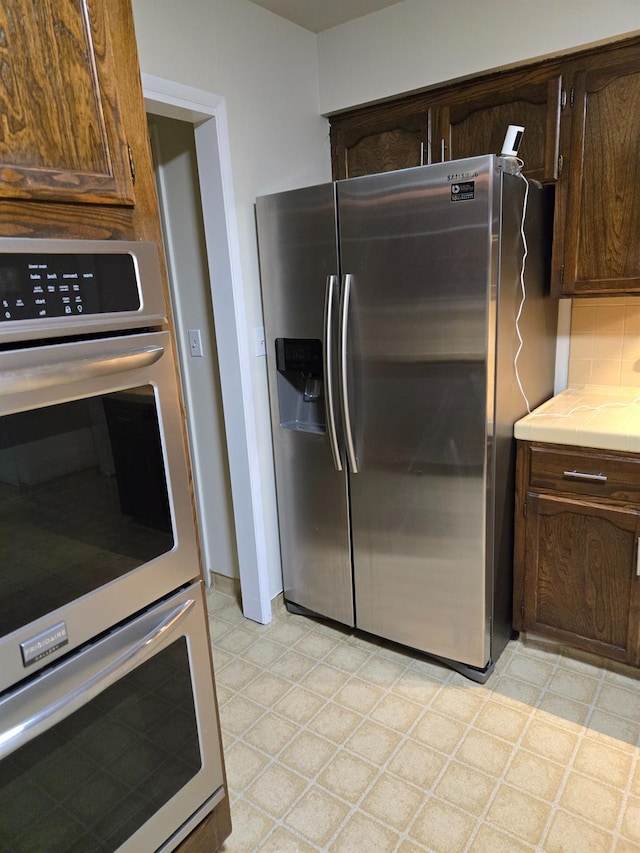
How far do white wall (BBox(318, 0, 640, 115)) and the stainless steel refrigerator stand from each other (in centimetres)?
49

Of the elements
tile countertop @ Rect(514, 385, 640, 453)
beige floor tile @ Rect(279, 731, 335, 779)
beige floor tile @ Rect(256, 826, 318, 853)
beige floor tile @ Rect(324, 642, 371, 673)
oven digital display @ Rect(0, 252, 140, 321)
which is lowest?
beige floor tile @ Rect(256, 826, 318, 853)

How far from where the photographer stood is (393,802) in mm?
1642

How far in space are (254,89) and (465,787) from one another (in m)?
2.49

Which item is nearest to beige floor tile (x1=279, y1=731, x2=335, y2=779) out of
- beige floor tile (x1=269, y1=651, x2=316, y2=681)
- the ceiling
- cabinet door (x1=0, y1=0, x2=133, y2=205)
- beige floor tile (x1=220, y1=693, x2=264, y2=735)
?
beige floor tile (x1=220, y1=693, x2=264, y2=735)

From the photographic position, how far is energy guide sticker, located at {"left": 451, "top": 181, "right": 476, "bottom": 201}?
1682mm

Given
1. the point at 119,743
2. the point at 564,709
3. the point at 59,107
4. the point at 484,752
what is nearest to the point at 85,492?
the point at 119,743

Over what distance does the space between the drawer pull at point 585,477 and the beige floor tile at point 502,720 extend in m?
0.81

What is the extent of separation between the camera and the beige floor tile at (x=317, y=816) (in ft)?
5.12

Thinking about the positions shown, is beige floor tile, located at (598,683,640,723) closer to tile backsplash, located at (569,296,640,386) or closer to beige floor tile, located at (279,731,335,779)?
beige floor tile, located at (279,731,335,779)

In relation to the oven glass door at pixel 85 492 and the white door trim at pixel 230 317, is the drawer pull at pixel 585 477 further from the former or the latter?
the oven glass door at pixel 85 492

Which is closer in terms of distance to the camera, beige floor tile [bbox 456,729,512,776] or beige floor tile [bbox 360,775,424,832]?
beige floor tile [bbox 360,775,424,832]

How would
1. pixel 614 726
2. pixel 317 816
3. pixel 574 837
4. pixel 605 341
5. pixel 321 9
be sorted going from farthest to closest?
pixel 605 341 < pixel 321 9 < pixel 614 726 < pixel 317 816 < pixel 574 837

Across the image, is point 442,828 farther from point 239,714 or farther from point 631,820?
point 239,714

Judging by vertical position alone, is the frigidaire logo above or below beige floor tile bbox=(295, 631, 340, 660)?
above
